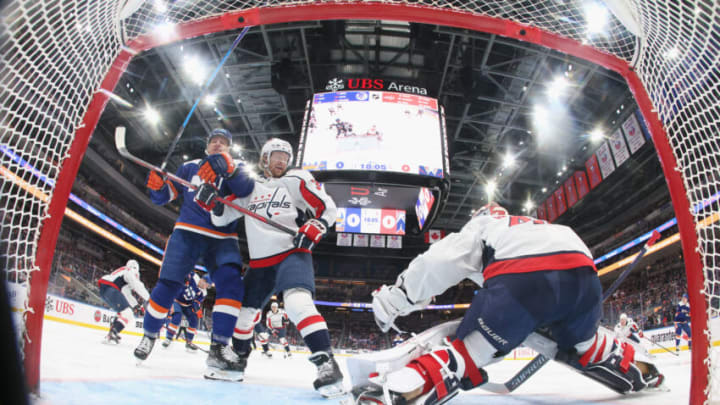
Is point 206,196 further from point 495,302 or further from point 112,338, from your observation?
point 112,338

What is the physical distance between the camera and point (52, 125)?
172 centimetres

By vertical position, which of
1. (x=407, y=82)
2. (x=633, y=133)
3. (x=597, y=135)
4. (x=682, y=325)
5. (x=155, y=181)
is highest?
(x=597, y=135)

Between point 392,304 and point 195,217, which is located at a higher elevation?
point 195,217

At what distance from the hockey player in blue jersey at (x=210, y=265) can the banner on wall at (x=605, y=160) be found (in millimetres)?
10804

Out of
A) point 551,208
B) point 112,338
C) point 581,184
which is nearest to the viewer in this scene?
point 112,338

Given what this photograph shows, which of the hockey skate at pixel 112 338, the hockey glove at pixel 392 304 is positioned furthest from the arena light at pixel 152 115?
the hockey glove at pixel 392 304

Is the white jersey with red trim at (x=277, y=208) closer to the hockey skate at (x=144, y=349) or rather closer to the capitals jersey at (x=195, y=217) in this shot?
the capitals jersey at (x=195, y=217)

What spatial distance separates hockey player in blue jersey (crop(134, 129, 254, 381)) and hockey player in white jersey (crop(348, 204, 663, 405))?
96cm

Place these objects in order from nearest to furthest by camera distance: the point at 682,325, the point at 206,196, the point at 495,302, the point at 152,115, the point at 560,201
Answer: the point at 495,302
the point at 206,196
the point at 682,325
the point at 152,115
the point at 560,201

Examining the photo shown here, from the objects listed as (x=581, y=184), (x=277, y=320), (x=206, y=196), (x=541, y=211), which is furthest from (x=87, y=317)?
(x=541, y=211)

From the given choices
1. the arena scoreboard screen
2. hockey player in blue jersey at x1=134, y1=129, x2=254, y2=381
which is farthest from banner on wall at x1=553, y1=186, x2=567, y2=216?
hockey player in blue jersey at x1=134, y1=129, x2=254, y2=381

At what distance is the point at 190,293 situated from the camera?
587cm

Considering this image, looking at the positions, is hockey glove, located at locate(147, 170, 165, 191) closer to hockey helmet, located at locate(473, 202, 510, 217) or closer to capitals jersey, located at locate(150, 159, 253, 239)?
capitals jersey, located at locate(150, 159, 253, 239)

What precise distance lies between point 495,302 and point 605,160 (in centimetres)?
1139
